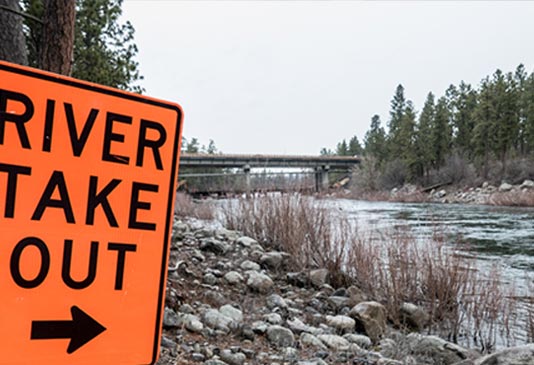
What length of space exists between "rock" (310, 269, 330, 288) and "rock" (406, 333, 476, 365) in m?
2.26

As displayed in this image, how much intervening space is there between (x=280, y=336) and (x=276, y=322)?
1.75 ft

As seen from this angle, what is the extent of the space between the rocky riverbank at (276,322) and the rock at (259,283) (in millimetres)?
13

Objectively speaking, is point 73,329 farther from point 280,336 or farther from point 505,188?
point 505,188

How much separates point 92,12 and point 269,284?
731 centimetres

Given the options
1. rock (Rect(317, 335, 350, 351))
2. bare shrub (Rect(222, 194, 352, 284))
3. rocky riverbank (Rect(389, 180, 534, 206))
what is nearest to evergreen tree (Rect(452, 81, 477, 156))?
rocky riverbank (Rect(389, 180, 534, 206))

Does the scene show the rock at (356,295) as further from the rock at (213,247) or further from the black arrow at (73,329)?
the black arrow at (73,329)

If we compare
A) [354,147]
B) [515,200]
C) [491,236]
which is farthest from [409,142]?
[491,236]

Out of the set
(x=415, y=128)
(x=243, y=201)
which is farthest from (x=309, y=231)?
(x=415, y=128)

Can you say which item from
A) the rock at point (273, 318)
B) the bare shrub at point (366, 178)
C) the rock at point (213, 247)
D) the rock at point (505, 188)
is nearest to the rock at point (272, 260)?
the rock at point (213, 247)

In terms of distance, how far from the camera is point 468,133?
50312 millimetres

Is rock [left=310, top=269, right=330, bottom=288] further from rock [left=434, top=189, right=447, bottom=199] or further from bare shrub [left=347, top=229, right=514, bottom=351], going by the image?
rock [left=434, top=189, right=447, bottom=199]

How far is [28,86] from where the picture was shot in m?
0.98

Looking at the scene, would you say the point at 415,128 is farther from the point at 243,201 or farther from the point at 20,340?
the point at 20,340

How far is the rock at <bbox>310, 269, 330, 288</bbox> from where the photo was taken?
634 centimetres
